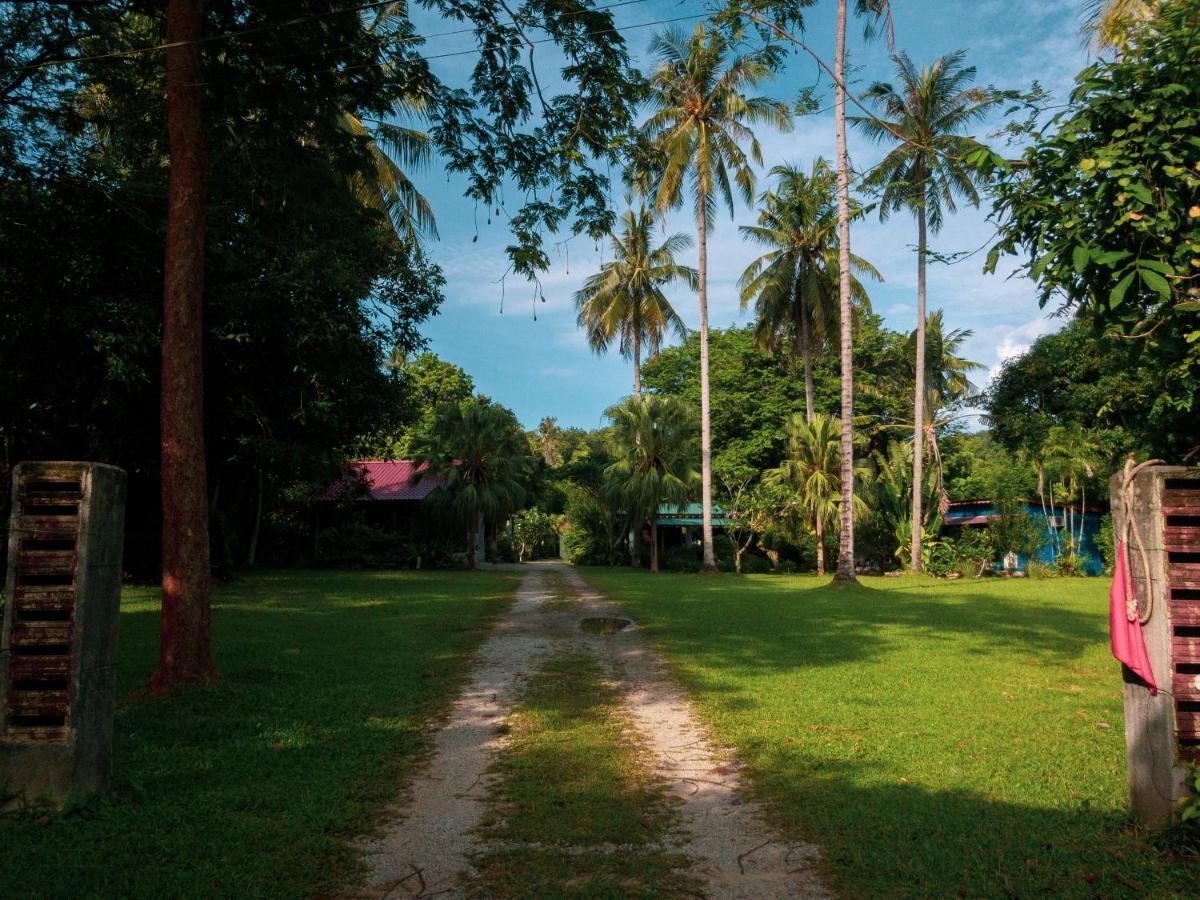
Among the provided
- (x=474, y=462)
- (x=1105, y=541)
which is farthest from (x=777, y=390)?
(x=474, y=462)

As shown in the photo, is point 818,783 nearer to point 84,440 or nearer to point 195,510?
point 195,510

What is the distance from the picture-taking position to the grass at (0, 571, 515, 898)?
362 centimetres

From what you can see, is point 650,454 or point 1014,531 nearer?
point 1014,531

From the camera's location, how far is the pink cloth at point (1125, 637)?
3900 millimetres

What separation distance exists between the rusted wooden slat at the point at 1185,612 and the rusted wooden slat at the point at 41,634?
5693mm

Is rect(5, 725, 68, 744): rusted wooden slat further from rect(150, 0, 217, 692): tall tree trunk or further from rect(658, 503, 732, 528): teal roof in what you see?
rect(658, 503, 732, 528): teal roof

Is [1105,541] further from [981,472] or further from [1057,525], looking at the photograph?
[981,472]

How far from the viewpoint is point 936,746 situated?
5.74 meters

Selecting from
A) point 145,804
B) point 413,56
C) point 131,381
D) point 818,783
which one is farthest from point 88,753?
point 131,381

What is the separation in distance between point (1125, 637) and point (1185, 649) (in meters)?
0.25

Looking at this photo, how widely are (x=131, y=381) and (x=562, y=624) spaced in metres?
7.87

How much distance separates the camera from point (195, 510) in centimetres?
738

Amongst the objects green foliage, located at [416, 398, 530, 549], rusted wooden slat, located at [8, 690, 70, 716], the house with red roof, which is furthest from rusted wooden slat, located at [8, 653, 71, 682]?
the house with red roof

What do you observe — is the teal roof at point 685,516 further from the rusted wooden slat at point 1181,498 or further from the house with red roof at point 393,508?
the rusted wooden slat at point 1181,498
